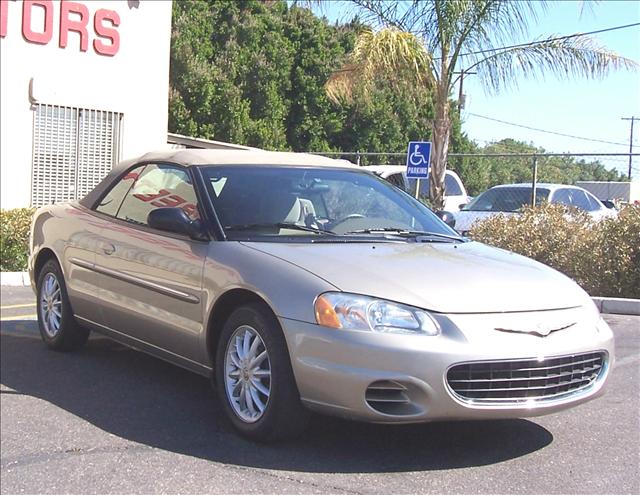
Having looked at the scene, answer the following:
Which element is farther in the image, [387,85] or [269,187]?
[387,85]

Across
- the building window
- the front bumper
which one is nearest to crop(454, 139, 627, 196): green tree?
the building window

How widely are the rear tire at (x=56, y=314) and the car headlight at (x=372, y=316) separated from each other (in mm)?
2912

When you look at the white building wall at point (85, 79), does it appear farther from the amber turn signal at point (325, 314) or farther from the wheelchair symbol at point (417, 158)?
the amber turn signal at point (325, 314)

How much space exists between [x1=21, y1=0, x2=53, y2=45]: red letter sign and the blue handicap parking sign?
641cm

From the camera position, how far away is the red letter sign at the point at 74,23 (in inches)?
547

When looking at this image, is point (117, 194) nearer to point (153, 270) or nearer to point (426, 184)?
point (153, 270)

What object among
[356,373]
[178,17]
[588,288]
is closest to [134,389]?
[356,373]

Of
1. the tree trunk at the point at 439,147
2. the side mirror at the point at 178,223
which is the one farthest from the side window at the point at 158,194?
the tree trunk at the point at 439,147

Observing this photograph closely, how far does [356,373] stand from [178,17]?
926 inches

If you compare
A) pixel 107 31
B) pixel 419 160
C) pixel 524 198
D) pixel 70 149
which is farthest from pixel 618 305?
pixel 107 31

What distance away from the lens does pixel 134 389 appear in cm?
539

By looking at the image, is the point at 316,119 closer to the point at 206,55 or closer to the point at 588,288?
the point at 206,55

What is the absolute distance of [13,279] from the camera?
1084 centimetres

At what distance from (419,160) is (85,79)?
613cm
